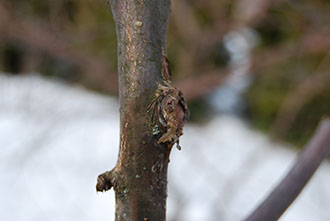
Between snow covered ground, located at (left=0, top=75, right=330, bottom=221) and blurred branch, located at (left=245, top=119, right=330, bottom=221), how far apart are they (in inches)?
46.4

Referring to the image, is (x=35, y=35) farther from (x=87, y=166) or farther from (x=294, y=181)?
(x=294, y=181)

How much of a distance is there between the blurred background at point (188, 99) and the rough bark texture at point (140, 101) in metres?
1.14

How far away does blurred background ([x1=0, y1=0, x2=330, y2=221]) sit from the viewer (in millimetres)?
1631

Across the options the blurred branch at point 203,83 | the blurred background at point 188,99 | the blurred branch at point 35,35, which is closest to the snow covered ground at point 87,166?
the blurred background at point 188,99

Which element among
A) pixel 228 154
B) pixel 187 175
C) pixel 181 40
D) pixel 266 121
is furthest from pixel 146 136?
pixel 266 121

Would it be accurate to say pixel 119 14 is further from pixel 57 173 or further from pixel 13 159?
pixel 57 173

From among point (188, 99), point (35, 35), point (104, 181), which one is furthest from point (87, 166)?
point (104, 181)

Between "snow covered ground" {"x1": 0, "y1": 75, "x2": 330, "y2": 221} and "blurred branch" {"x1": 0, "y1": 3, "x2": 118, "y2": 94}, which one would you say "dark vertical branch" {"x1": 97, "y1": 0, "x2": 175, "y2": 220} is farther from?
"blurred branch" {"x1": 0, "y1": 3, "x2": 118, "y2": 94}

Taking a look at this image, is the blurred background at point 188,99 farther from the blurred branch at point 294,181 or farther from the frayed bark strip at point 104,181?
the frayed bark strip at point 104,181

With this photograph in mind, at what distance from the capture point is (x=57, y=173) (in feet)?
6.91

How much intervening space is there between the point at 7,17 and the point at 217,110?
7.36 feet

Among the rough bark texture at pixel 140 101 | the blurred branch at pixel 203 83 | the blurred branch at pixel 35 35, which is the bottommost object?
the rough bark texture at pixel 140 101

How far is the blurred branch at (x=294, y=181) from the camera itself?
9.1 inches

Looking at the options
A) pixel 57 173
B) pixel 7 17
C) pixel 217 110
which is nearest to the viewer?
pixel 7 17
